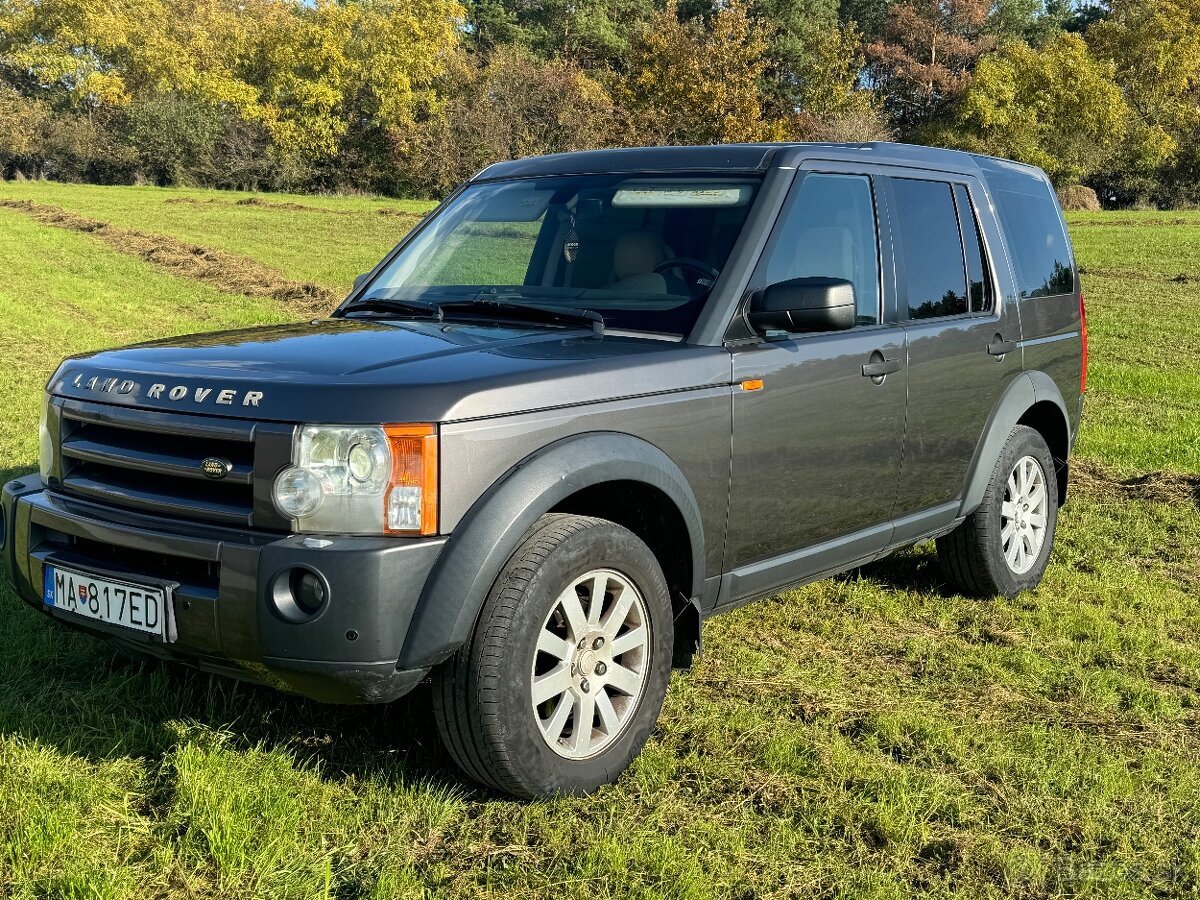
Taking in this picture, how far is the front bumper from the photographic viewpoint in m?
2.96

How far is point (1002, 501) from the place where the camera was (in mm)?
5488

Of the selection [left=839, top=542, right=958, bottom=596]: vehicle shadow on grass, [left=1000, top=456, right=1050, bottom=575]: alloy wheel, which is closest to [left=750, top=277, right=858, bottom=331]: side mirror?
[left=1000, top=456, right=1050, bottom=575]: alloy wheel

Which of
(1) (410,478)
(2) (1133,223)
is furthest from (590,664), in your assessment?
(2) (1133,223)

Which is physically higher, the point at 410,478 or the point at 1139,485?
the point at 410,478

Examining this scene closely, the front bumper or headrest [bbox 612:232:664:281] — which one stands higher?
headrest [bbox 612:232:664:281]

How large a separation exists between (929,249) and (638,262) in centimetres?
146

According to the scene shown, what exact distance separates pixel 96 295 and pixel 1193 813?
1656cm

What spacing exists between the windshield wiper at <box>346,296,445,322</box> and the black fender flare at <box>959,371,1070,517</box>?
2481 millimetres

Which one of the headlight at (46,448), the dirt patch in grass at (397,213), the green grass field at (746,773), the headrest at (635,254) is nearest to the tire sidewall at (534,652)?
the green grass field at (746,773)

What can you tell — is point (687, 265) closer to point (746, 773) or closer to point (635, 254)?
point (635, 254)

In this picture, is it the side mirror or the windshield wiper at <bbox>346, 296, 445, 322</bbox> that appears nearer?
the side mirror

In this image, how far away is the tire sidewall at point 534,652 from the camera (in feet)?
10.4

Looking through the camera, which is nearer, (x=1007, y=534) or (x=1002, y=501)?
(x=1002, y=501)

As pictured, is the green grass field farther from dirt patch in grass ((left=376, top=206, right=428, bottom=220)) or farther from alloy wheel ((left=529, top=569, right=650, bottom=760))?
dirt patch in grass ((left=376, top=206, right=428, bottom=220))
